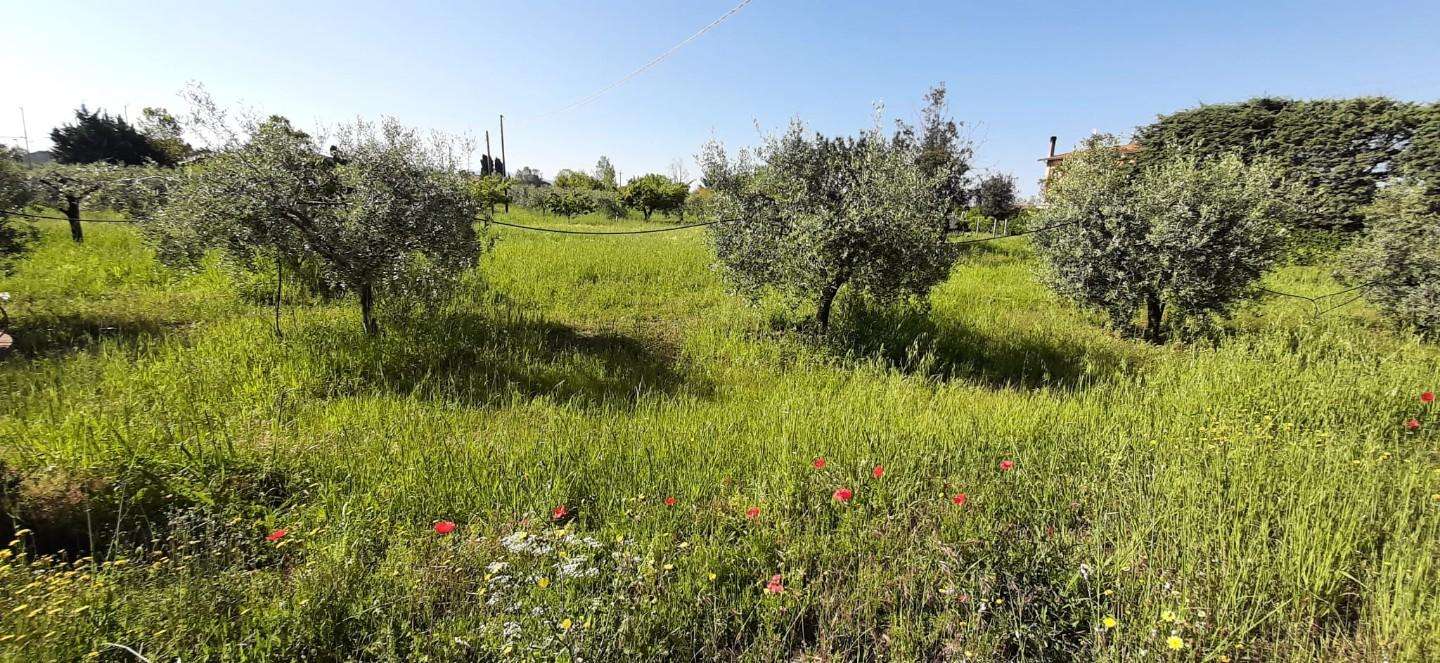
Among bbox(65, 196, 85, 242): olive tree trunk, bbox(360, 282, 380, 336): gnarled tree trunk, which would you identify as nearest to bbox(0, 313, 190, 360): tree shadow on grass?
bbox(360, 282, 380, 336): gnarled tree trunk

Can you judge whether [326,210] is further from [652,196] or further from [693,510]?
[652,196]

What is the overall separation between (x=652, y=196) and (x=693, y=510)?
103 feet

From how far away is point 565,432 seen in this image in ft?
13.6

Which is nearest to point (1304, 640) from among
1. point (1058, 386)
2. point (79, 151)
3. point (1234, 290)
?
point (1058, 386)

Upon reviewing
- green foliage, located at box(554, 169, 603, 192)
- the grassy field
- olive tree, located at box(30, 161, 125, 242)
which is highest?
green foliage, located at box(554, 169, 603, 192)

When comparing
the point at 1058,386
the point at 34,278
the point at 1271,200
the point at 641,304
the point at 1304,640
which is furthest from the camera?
the point at 641,304

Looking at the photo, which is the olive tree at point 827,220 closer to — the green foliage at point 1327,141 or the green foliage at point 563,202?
the green foliage at point 1327,141

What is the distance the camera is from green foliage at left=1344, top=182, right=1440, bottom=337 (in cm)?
751

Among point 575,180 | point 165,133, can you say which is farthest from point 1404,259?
point 575,180

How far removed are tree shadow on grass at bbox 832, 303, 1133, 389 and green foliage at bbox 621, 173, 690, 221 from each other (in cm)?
2484

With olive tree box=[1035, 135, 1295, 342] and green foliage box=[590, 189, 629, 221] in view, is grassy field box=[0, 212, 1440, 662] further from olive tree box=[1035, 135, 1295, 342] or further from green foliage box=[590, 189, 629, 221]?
green foliage box=[590, 189, 629, 221]

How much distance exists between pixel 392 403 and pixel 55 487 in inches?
77.9

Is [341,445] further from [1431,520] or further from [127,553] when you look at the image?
[1431,520]

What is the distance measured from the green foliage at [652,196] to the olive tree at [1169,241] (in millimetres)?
25355
